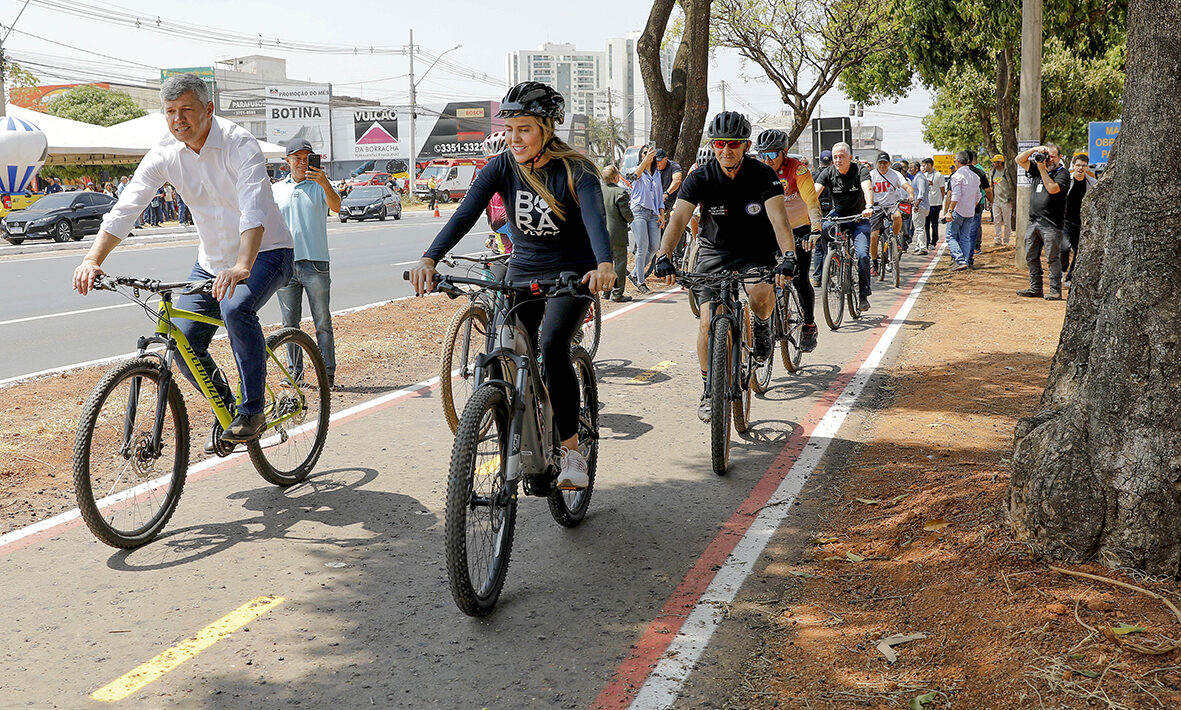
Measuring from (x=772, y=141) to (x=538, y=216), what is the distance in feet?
14.9

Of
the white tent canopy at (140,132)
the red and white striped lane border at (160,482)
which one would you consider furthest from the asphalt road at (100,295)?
the white tent canopy at (140,132)

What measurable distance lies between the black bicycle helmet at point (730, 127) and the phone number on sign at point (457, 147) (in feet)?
267

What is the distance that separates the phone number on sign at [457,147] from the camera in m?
86.6

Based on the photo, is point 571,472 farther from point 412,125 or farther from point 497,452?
point 412,125

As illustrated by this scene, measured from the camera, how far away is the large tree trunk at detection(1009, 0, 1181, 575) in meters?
4.04

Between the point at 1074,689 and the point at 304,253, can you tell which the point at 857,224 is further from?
the point at 1074,689

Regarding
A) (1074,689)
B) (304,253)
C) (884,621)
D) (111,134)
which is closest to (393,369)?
(304,253)

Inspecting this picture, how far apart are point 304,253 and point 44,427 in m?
2.29

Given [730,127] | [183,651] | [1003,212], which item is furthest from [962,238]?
[183,651]

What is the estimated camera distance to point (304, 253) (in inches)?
339

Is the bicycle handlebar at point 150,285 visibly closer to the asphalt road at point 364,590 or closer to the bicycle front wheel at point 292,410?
the bicycle front wheel at point 292,410

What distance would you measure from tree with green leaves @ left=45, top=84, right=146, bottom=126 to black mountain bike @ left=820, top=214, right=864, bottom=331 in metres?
62.3

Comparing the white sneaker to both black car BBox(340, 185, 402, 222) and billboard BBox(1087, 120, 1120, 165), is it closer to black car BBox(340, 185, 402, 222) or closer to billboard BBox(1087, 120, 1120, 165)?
billboard BBox(1087, 120, 1120, 165)

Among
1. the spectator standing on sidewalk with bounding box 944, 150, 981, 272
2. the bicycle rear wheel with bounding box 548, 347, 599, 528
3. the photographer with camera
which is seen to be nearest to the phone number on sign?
the spectator standing on sidewalk with bounding box 944, 150, 981, 272
